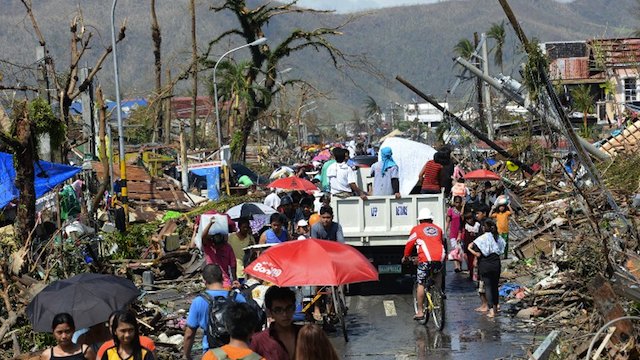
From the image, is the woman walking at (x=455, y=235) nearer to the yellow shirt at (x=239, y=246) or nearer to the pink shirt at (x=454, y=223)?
the pink shirt at (x=454, y=223)

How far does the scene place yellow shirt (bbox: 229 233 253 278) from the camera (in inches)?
587

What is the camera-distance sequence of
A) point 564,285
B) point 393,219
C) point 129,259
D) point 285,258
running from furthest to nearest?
point 129,259 < point 393,219 < point 564,285 < point 285,258

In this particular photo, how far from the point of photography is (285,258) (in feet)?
33.7

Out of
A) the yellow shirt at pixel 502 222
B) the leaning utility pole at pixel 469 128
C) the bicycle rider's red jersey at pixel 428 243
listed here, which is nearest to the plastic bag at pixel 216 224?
the bicycle rider's red jersey at pixel 428 243

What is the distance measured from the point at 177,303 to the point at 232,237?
3.14m

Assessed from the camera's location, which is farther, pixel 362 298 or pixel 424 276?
pixel 362 298

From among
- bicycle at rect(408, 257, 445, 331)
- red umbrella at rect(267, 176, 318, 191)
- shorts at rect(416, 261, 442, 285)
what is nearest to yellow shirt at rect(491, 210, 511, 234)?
red umbrella at rect(267, 176, 318, 191)

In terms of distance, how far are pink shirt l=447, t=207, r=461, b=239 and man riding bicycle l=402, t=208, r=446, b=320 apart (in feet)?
17.3

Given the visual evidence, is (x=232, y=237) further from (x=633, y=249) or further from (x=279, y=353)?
(x=279, y=353)

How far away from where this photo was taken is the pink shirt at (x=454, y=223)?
814 inches

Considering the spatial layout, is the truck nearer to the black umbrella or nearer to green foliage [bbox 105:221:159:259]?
green foliage [bbox 105:221:159:259]

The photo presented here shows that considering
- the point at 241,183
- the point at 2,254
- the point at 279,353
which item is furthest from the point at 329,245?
the point at 241,183

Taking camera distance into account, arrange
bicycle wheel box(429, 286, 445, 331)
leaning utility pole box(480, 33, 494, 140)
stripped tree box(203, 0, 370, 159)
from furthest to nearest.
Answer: stripped tree box(203, 0, 370, 159), leaning utility pole box(480, 33, 494, 140), bicycle wheel box(429, 286, 445, 331)

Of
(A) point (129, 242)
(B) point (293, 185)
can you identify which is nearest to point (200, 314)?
(A) point (129, 242)
